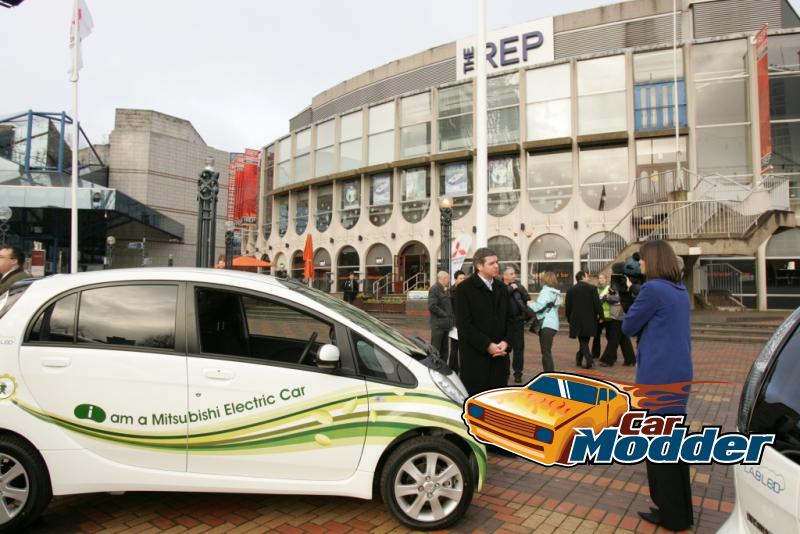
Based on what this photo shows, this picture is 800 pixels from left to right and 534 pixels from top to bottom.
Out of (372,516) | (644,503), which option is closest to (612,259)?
(644,503)

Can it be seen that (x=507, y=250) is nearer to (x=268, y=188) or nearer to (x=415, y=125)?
(x=415, y=125)

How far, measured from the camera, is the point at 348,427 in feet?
9.75

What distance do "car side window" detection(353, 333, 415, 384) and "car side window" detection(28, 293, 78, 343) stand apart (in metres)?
1.87

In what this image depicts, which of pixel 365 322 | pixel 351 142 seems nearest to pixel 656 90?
pixel 351 142

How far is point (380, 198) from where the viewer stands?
28.1 m

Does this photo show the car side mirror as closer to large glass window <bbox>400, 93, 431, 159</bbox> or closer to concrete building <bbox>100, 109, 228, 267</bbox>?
large glass window <bbox>400, 93, 431, 159</bbox>

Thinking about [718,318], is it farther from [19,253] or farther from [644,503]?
[19,253]

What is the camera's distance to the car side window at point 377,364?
10.1 ft

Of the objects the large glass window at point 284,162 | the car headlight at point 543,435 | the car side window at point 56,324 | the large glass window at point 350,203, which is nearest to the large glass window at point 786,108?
the large glass window at point 350,203

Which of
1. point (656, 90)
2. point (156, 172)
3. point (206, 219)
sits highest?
point (156, 172)

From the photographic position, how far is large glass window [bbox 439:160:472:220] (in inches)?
990

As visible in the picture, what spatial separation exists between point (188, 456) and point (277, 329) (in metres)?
1.54

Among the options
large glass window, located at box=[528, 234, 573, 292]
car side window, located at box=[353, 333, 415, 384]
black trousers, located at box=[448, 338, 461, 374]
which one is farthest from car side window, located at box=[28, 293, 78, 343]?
large glass window, located at box=[528, 234, 573, 292]

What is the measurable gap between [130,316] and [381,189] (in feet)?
83.1
